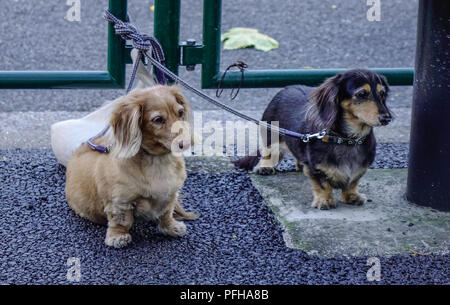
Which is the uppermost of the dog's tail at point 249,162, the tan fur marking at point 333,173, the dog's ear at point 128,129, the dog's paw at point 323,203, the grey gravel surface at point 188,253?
the dog's ear at point 128,129

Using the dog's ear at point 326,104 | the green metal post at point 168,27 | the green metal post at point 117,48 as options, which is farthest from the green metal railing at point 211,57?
the dog's ear at point 326,104

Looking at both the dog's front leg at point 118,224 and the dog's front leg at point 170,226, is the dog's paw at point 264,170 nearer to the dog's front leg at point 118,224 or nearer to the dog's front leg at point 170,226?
the dog's front leg at point 170,226

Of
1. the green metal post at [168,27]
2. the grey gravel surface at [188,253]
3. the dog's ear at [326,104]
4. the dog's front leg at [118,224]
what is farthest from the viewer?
the green metal post at [168,27]

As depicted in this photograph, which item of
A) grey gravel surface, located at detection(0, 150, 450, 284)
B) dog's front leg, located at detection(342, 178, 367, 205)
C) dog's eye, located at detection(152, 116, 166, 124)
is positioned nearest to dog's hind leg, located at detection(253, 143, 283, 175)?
grey gravel surface, located at detection(0, 150, 450, 284)

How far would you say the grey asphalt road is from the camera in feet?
19.1

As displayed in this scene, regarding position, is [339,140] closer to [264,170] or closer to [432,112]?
[432,112]

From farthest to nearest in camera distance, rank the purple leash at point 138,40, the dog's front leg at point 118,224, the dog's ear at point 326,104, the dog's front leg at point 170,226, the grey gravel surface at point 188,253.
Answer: the purple leash at point 138,40
the dog's ear at point 326,104
the dog's front leg at point 170,226
the dog's front leg at point 118,224
the grey gravel surface at point 188,253

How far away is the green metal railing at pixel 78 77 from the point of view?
13.8ft

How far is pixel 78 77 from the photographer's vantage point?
13.9ft

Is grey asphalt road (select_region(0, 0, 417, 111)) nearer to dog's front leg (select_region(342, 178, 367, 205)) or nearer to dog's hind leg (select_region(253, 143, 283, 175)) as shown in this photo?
dog's hind leg (select_region(253, 143, 283, 175))

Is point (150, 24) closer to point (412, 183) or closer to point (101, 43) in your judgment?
point (101, 43)

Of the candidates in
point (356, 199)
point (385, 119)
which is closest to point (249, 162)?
point (356, 199)

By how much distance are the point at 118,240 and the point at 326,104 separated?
1.19 metres
